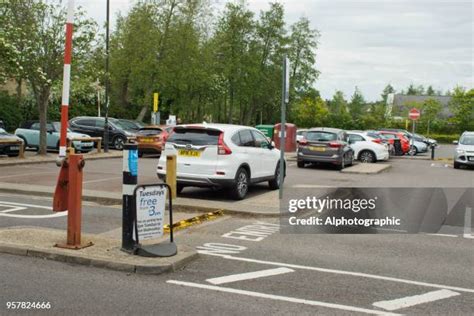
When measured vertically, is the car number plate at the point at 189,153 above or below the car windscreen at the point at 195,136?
below

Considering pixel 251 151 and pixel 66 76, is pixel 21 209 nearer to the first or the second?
pixel 66 76

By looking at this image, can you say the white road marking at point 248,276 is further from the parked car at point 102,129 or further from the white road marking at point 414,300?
the parked car at point 102,129

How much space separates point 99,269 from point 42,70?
16.5 metres

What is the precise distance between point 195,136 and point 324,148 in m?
10.3

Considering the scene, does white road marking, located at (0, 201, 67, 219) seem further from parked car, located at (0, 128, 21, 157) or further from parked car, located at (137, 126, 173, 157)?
parked car, located at (137, 126, 173, 157)

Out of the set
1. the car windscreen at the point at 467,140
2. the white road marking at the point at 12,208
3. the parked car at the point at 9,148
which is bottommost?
the white road marking at the point at 12,208

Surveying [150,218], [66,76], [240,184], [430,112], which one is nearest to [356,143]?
[240,184]

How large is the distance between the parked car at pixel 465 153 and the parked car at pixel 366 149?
357 cm

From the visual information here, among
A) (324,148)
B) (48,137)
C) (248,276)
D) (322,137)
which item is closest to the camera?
(248,276)

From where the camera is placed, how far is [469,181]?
18.3 metres

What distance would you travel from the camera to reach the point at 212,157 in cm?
1180

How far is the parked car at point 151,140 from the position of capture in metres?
24.5

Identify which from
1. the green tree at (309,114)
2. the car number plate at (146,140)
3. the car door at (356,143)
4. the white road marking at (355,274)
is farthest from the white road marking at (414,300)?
the green tree at (309,114)

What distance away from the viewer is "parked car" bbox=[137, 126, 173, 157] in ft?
80.2
